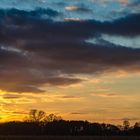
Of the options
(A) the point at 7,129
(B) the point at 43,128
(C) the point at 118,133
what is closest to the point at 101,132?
(C) the point at 118,133

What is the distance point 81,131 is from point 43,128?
9.15 m

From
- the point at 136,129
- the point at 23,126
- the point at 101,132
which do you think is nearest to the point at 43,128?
the point at 23,126

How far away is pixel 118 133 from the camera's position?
110m

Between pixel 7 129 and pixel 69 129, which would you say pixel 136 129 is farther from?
pixel 7 129

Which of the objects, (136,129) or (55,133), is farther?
(136,129)

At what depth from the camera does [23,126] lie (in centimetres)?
11312

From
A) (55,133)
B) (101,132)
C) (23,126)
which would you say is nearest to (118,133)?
(101,132)

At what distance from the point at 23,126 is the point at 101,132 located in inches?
680

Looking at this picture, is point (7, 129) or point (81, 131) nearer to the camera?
point (7, 129)

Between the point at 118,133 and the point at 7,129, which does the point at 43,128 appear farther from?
the point at 118,133

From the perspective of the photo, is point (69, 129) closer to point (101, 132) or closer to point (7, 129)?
point (101, 132)

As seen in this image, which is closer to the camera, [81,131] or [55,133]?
[55,133]

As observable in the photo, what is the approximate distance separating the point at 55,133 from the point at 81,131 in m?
9.97

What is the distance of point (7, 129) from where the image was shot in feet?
356
